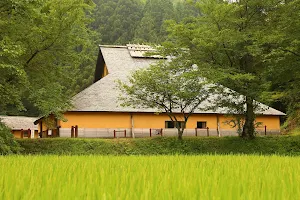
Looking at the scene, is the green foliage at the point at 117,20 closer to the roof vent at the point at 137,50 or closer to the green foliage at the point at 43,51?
the roof vent at the point at 137,50

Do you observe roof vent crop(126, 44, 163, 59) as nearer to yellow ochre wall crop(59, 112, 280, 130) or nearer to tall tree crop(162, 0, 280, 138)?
yellow ochre wall crop(59, 112, 280, 130)

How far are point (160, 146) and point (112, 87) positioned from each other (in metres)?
9.43

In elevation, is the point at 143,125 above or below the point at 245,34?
below

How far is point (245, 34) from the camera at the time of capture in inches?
797

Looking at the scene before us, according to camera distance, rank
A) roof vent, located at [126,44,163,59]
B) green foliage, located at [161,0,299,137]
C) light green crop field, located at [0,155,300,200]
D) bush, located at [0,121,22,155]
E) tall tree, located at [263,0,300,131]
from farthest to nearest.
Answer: roof vent, located at [126,44,163,59]
green foliage, located at [161,0,299,137]
tall tree, located at [263,0,300,131]
bush, located at [0,121,22,155]
light green crop field, located at [0,155,300,200]

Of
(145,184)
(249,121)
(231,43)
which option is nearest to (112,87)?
(249,121)

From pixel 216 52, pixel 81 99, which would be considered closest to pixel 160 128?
pixel 81 99

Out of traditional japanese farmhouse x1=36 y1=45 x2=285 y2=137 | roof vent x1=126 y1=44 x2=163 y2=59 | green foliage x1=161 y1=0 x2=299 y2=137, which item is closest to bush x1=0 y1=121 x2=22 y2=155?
traditional japanese farmhouse x1=36 y1=45 x2=285 y2=137

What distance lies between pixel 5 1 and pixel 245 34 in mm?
12494

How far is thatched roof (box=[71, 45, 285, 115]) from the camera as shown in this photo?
26578 mm

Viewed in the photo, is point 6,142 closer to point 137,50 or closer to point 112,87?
point 112,87

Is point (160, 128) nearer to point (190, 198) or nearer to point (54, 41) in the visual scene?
point (54, 41)

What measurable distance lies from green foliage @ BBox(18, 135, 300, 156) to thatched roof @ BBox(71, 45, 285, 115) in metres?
→ 2.31

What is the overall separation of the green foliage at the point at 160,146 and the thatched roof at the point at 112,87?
7.59 ft
